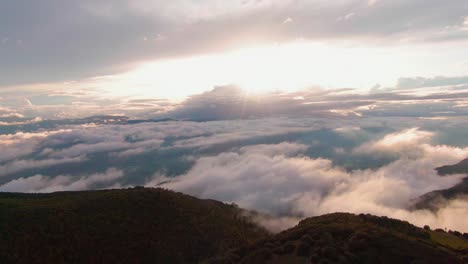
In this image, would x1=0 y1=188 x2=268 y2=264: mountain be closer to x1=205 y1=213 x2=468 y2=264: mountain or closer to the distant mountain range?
the distant mountain range

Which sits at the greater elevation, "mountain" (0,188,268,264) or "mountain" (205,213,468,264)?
"mountain" (205,213,468,264)

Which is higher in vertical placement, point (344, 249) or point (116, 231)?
point (344, 249)

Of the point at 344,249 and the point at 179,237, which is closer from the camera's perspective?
the point at 344,249

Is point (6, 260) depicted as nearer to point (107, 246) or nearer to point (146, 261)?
point (107, 246)

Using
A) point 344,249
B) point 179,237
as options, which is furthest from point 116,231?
point 344,249

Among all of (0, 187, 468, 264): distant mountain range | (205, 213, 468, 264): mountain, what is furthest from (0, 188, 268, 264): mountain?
(205, 213, 468, 264): mountain

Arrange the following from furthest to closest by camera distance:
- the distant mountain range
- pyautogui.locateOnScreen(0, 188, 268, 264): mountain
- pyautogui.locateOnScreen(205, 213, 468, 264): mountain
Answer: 1. pyautogui.locateOnScreen(0, 188, 268, 264): mountain
2. the distant mountain range
3. pyautogui.locateOnScreen(205, 213, 468, 264): mountain

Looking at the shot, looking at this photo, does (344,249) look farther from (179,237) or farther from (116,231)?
(116,231)
